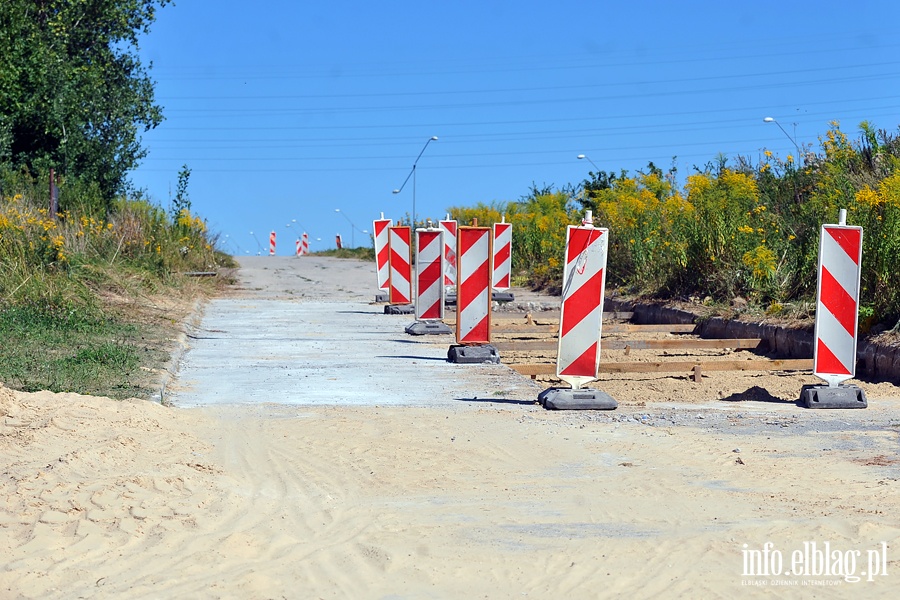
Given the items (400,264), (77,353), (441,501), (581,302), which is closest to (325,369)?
(77,353)

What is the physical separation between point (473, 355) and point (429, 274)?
3.01m

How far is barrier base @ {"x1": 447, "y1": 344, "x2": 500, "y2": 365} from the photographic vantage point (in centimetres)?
1229

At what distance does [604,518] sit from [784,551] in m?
0.96

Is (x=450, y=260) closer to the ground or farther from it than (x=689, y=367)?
farther from it

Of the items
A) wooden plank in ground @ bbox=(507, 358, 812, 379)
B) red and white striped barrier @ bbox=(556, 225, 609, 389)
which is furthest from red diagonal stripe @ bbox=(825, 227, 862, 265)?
red and white striped barrier @ bbox=(556, 225, 609, 389)

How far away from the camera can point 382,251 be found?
2112 cm

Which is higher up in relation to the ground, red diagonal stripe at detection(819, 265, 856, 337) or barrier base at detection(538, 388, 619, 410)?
red diagonal stripe at detection(819, 265, 856, 337)

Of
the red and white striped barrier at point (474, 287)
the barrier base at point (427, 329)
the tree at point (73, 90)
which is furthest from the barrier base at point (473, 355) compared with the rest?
the tree at point (73, 90)

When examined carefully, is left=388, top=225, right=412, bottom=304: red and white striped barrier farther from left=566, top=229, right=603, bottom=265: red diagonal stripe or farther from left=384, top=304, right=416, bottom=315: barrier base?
left=566, top=229, right=603, bottom=265: red diagonal stripe

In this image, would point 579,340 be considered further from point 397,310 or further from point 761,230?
point 397,310

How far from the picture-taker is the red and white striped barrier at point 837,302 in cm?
956

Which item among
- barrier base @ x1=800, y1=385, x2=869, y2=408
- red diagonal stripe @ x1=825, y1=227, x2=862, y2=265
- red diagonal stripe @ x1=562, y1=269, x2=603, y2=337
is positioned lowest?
barrier base @ x1=800, y1=385, x2=869, y2=408

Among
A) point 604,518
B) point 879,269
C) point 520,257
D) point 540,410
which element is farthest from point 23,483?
point 520,257

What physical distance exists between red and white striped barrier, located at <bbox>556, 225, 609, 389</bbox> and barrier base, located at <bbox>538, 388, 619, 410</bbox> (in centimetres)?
12
